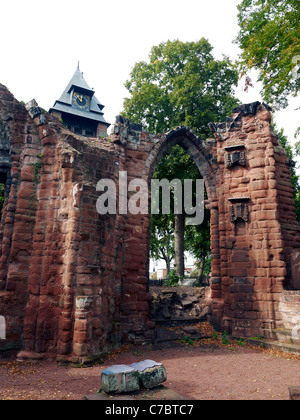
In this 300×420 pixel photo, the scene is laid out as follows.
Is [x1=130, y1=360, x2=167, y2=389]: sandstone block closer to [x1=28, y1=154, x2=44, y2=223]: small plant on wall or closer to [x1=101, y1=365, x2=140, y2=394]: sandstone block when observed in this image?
[x1=101, y1=365, x2=140, y2=394]: sandstone block

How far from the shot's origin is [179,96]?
17609 mm

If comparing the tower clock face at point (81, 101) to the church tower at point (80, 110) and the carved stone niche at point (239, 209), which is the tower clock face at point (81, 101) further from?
the carved stone niche at point (239, 209)

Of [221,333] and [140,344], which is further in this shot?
[221,333]

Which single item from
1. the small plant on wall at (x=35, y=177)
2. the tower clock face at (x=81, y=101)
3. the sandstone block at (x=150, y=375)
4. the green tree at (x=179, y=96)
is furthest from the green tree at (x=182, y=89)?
the tower clock face at (x=81, y=101)

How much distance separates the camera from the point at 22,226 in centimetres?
711

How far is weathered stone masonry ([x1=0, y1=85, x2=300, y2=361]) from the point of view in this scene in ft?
21.0

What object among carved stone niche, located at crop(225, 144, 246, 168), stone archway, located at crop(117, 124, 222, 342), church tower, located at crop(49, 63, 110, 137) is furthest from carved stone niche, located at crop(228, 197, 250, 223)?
church tower, located at crop(49, 63, 110, 137)

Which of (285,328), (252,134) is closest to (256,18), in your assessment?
(252,134)

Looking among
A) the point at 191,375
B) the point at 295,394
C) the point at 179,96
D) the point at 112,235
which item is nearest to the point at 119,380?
the point at 191,375

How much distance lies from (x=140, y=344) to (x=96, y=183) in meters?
4.38

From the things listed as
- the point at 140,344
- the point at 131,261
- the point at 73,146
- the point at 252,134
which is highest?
the point at 252,134

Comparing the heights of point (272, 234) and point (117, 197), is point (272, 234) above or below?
below

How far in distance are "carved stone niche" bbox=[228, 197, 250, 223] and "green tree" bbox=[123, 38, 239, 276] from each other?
7.11m

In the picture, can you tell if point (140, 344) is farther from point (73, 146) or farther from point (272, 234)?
point (73, 146)
